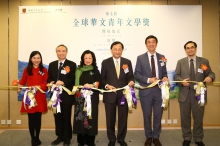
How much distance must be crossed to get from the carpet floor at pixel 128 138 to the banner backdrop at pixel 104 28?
1549mm

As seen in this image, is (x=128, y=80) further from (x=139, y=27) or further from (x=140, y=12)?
(x=140, y=12)

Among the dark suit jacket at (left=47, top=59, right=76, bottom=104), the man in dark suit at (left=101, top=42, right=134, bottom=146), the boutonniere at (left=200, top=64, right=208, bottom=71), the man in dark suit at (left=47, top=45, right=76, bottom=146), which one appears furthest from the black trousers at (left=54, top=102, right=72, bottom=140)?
the boutonniere at (left=200, top=64, right=208, bottom=71)

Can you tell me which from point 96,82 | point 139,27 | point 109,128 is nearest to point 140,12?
point 139,27

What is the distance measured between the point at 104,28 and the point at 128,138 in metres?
2.62

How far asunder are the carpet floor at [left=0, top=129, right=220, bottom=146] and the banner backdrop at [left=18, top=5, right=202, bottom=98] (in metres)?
1.55

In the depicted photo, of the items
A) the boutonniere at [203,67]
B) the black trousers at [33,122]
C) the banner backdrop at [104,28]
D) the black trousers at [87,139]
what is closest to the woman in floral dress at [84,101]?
the black trousers at [87,139]

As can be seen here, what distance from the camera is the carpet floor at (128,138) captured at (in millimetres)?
3578

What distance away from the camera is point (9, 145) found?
3490 mm

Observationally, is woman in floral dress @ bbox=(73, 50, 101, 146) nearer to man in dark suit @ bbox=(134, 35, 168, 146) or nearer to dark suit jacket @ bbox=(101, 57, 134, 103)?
dark suit jacket @ bbox=(101, 57, 134, 103)

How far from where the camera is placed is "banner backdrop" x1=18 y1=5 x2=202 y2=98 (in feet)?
14.9

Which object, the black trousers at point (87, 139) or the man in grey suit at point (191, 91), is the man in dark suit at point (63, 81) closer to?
the black trousers at point (87, 139)

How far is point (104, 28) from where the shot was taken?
180 inches

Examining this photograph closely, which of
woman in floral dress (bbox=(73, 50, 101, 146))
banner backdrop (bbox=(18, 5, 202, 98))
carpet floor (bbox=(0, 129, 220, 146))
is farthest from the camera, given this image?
banner backdrop (bbox=(18, 5, 202, 98))

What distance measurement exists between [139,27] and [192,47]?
62.1 inches
